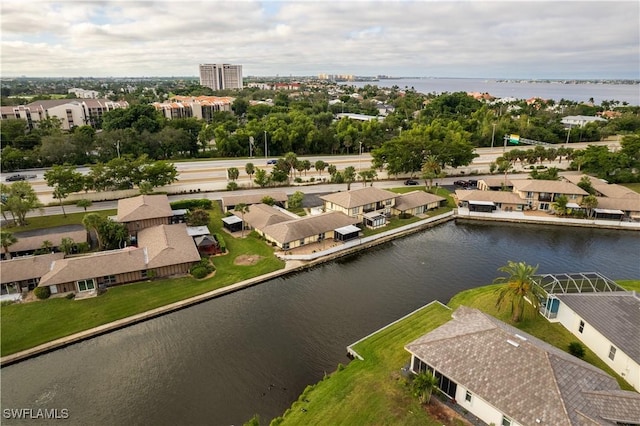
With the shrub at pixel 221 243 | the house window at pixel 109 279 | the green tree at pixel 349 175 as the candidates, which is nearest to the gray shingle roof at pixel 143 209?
the shrub at pixel 221 243

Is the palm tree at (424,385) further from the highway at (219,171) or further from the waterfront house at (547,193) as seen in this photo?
the highway at (219,171)

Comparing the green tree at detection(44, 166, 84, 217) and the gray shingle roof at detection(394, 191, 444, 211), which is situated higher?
the green tree at detection(44, 166, 84, 217)

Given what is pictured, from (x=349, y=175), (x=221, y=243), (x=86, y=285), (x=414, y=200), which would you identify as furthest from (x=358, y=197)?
(x=86, y=285)

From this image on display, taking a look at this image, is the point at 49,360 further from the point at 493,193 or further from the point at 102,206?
the point at 493,193

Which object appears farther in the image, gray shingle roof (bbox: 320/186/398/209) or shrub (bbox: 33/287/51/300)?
gray shingle roof (bbox: 320/186/398/209)

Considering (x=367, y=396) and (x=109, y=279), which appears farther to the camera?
(x=109, y=279)

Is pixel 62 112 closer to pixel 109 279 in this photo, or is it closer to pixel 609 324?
pixel 109 279

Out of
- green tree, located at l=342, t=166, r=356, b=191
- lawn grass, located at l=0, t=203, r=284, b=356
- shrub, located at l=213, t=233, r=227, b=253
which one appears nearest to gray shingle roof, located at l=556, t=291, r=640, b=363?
lawn grass, located at l=0, t=203, r=284, b=356

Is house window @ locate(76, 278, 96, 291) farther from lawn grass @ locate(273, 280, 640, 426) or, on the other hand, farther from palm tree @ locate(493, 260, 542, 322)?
palm tree @ locate(493, 260, 542, 322)
